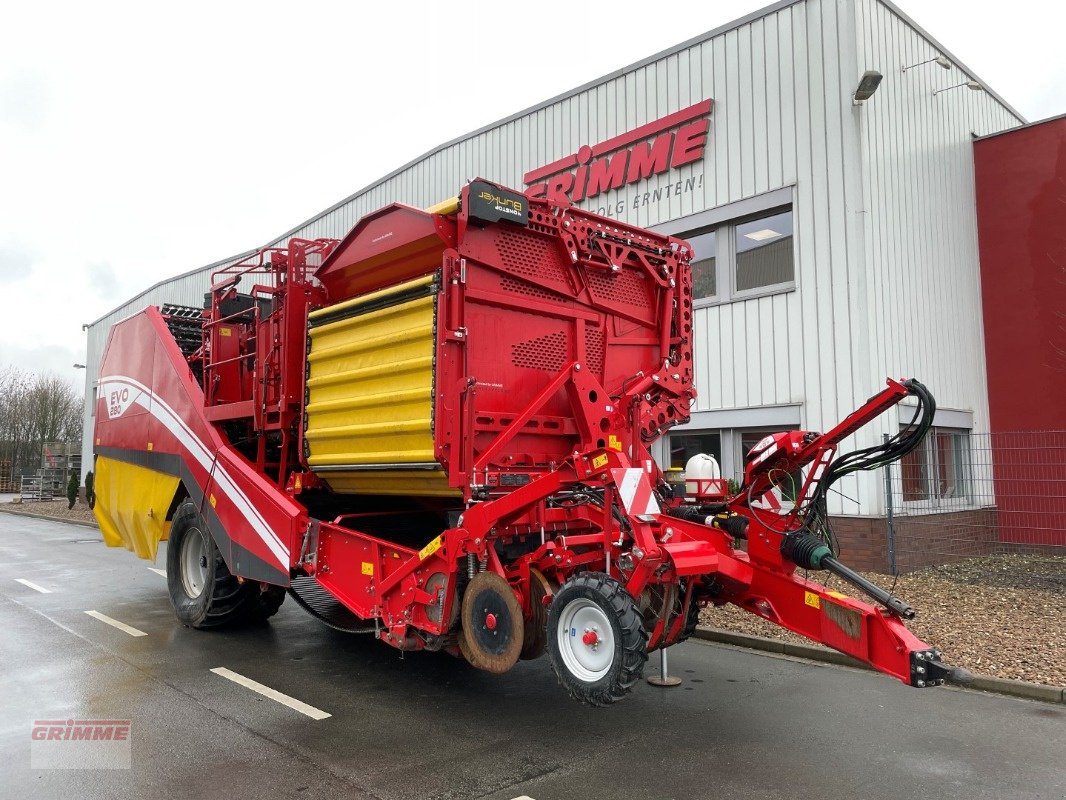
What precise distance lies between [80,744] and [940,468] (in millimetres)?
10810

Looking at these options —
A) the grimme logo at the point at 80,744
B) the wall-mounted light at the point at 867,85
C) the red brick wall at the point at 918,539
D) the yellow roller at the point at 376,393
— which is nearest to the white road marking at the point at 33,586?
the grimme logo at the point at 80,744

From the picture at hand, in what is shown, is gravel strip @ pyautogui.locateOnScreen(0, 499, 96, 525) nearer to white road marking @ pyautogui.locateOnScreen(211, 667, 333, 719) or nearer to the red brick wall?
white road marking @ pyautogui.locateOnScreen(211, 667, 333, 719)

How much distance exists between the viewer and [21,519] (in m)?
25.2

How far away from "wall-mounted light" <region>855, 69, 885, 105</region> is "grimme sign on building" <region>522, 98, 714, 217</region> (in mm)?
2273

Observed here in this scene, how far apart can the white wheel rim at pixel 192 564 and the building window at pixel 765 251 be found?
786 centimetres

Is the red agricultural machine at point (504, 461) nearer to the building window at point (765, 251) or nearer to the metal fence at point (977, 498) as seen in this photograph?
the building window at point (765, 251)

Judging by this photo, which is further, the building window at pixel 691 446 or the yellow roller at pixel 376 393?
the building window at pixel 691 446

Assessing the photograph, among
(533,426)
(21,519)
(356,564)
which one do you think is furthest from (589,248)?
(21,519)

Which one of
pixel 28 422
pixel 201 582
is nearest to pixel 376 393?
pixel 201 582

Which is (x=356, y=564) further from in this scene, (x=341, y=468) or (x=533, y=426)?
(x=533, y=426)

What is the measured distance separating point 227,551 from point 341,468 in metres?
1.77

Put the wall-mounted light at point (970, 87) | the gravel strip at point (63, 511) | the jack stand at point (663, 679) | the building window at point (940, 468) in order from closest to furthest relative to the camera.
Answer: the jack stand at point (663, 679) < the building window at point (940, 468) < the wall-mounted light at point (970, 87) < the gravel strip at point (63, 511)

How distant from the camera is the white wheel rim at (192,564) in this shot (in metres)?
7.81

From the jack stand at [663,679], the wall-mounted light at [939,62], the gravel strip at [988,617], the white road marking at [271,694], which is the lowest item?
the white road marking at [271,694]
